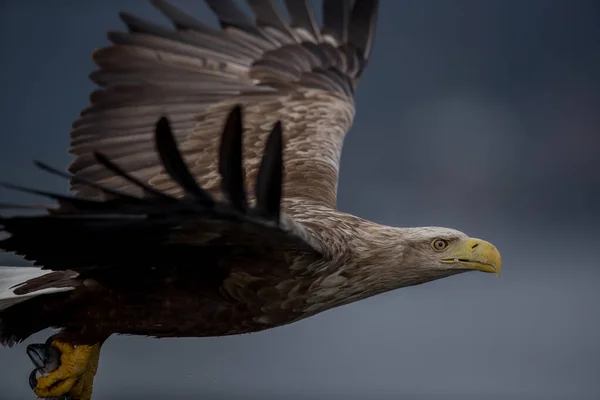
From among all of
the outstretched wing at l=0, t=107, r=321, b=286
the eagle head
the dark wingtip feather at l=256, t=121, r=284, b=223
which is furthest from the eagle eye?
the dark wingtip feather at l=256, t=121, r=284, b=223

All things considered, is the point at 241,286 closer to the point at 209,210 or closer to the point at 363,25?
the point at 209,210

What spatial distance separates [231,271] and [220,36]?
2232mm

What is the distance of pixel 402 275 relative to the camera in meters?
4.60

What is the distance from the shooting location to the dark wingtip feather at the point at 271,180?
330cm

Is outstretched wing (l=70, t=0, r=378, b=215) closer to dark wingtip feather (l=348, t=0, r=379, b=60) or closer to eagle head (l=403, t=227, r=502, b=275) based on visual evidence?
dark wingtip feather (l=348, t=0, r=379, b=60)

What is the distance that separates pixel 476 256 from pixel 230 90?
1.97m

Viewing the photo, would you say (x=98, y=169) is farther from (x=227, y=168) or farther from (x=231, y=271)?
(x=227, y=168)

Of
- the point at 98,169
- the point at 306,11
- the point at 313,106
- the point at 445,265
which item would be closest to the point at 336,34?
the point at 306,11

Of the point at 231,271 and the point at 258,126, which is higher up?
the point at 258,126

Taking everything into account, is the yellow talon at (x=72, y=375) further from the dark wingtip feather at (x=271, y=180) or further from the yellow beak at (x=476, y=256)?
the dark wingtip feather at (x=271, y=180)

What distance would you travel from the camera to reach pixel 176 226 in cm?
368

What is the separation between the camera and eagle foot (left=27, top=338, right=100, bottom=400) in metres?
5.10

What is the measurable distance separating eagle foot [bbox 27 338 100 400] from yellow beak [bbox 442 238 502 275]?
1.70m

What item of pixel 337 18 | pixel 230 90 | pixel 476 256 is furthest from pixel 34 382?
pixel 337 18
